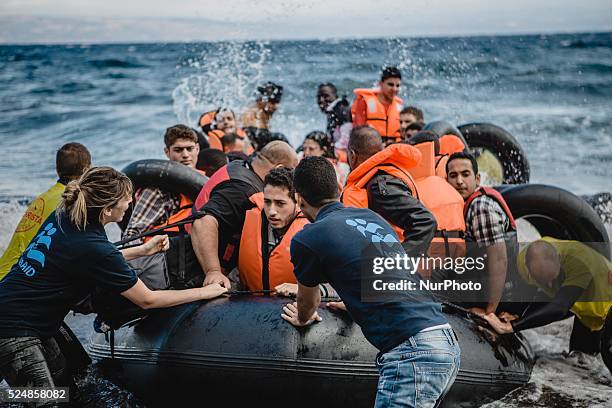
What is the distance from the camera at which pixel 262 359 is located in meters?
3.98

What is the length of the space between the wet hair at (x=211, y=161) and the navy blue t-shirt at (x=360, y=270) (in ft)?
11.2

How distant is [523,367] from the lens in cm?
465

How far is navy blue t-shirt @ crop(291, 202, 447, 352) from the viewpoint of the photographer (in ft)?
9.84

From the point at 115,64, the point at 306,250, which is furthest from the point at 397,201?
the point at 115,64

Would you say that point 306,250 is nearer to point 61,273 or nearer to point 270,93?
point 61,273

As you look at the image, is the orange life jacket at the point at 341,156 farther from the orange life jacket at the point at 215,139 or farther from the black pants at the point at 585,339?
the black pants at the point at 585,339

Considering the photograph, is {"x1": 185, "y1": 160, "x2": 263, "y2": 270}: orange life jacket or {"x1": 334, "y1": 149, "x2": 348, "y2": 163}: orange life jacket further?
{"x1": 334, "y1": 149, "x2": 348, "y2": 163}: orange life jacket

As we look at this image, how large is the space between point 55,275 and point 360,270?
5.01 ft

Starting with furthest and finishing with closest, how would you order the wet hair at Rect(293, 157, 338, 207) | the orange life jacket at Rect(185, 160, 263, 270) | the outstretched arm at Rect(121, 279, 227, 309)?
the orange life jacket at Rect(185, 160, 263, 270), the outstretched arm at Rect(121, 279, 227, 309), the wet hair at Rect(293, 157, 338, 207)

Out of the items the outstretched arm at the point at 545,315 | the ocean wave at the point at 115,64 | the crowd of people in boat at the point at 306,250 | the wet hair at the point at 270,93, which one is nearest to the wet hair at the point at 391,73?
the wet hair at the point at 270,93

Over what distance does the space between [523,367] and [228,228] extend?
2107 mm

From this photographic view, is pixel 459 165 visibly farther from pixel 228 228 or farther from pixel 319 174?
pixel 319 174

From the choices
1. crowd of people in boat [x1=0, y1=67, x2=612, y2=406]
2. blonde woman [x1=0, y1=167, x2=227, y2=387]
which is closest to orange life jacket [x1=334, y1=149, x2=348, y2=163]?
crowd of people in boat [x1=0, y1=67, x2=612, y2=406]

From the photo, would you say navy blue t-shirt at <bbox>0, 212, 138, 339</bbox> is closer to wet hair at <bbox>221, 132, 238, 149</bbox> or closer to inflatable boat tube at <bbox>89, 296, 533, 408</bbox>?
inflatable boat tube at <bbox>89, 296, 533, 408</bbox>
